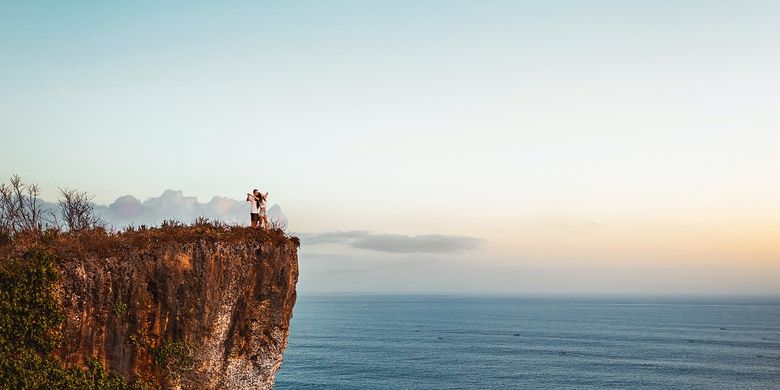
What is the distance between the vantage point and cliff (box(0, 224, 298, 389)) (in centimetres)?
2558

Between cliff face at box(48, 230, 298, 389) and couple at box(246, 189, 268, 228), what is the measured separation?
7.47 feet

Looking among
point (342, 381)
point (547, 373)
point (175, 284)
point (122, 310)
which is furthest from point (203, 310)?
point (547, 373)

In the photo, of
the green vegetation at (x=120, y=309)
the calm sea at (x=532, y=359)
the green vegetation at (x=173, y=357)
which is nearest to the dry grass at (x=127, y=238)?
the green vegetation at (x=120, y=309)

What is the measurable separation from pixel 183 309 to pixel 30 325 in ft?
21.6

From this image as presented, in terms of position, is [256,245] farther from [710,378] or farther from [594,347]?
[594,347]

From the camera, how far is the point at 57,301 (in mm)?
24750

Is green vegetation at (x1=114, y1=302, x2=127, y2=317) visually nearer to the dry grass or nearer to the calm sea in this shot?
the dry grass

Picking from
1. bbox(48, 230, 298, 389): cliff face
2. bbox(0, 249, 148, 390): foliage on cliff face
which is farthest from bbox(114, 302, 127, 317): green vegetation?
bbox(0, 249, 148, 390): foliage on cliff face

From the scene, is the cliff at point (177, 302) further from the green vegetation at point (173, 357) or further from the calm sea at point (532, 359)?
the calm sea at point (532, 359)

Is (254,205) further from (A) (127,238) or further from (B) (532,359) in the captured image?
(B) (532,359)

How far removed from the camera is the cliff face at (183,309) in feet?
84.2

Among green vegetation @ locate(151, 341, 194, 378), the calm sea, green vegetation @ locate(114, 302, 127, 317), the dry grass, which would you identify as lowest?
the calm sea

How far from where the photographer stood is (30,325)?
79.6ft

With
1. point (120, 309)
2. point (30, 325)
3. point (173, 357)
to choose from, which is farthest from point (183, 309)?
point (30, 325)
